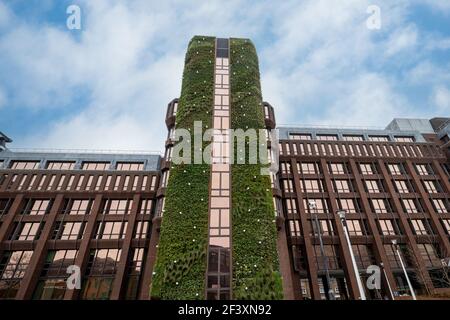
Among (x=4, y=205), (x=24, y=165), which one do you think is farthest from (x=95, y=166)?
(x=4, y=205)

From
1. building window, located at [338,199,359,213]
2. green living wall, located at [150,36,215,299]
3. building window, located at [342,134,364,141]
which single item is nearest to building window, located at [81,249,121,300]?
green living wall, located at [150,36,215,299]

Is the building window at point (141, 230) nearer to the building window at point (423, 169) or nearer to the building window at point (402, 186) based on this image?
the building window at point (402, 186)

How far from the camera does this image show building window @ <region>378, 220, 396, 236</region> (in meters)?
36.5

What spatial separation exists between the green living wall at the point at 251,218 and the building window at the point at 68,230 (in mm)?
25482

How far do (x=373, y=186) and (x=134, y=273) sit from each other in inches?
1597

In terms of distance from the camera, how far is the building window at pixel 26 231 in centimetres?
3453

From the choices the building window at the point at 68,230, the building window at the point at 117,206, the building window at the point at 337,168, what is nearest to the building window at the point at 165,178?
the building window at the point at 117,206

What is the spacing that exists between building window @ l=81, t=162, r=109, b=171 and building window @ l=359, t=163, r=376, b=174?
1801 inches

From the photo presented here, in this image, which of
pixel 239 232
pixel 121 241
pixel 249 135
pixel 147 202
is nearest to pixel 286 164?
pixel 249 135

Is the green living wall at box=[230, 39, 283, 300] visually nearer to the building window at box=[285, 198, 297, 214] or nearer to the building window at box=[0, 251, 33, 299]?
the building window at box=[285, 198, 297, 214]

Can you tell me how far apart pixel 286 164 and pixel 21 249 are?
4193cm

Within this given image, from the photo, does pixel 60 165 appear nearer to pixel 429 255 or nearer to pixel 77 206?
pixel 77 206

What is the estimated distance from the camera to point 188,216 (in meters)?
24.4
